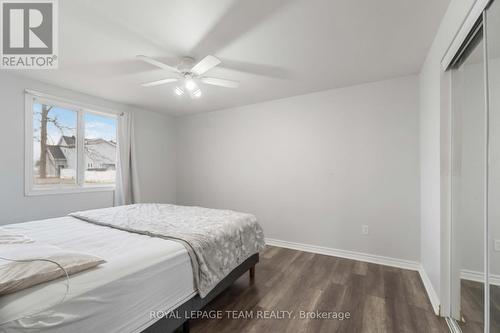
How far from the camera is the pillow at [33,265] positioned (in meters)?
0.93

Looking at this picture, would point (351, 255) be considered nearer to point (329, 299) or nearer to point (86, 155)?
point (329, 299)

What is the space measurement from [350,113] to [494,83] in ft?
6.41

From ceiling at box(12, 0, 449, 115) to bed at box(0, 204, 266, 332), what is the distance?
175cm

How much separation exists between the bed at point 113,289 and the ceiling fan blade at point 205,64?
1.54m

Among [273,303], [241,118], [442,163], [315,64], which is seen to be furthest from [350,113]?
[273,303]

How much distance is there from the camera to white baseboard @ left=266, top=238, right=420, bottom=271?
275 centimetres

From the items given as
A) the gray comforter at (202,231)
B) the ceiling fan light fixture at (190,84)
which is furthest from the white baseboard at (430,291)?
the ceiling fan light fixture at (190,84)

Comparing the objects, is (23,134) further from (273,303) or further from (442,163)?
(442,163)

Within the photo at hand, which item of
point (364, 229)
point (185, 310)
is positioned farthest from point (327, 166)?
point (185, 310)

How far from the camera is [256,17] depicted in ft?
5.64

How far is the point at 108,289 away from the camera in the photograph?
1109 millimetres

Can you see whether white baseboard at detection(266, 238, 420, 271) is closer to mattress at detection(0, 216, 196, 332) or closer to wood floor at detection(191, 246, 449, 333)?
wood floor at detection(191, 246, 449, 333)

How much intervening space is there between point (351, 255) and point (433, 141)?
1.85m


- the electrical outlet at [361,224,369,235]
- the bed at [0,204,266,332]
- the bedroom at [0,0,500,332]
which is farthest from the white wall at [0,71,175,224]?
the electrical outlet at [361,224,369,235]
